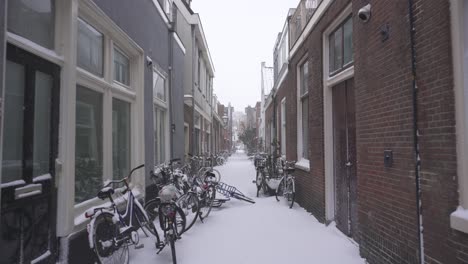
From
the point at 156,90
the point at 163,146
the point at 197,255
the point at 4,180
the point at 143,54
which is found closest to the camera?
the point at 4,180

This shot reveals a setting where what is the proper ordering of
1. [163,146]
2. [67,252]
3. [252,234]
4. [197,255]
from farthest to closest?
1. [163,146]
2. [252,234]
3. [197,255]
4. [67,252]

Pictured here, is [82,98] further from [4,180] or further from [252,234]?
[252,234]

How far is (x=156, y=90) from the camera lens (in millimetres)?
7543

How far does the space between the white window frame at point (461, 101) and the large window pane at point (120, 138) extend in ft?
13.6

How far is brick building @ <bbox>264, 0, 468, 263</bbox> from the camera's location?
8.65 ft

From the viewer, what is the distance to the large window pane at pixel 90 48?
402 centimetres

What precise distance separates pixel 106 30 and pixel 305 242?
13.1 ft

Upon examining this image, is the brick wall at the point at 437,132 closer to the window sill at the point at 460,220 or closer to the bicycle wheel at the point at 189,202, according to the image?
the window sill at the point at 460,220

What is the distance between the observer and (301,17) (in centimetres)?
855

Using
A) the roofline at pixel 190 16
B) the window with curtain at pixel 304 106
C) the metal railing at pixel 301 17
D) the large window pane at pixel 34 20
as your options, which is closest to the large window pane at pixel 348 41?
the metal railing at pixel 301 17

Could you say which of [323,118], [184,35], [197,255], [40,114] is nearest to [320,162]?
[323,118]

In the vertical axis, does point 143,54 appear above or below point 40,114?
above

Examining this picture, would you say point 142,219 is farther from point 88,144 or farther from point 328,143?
point 328,143

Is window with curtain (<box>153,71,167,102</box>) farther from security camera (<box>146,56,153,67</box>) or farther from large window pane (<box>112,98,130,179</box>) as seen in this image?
large window pane (<box>112,98,130,179</box>)
